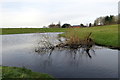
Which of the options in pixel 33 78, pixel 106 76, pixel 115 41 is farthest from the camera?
pixel 115 41

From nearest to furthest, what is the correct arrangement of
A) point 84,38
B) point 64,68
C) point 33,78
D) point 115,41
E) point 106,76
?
point 33,78 < point 106,76 < point 64,68 < point 115,41 < point 84,38

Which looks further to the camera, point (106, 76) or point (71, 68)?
point (71, 68)

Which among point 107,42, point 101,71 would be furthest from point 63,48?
point 101,71

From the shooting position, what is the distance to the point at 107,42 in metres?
27.6

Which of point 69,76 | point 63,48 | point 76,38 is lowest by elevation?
point 69,76

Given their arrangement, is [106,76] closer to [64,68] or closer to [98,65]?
[98,65]

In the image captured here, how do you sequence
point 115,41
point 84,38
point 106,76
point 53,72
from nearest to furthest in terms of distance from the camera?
point 106,76, point 53,72, point 115,41, point 84,38

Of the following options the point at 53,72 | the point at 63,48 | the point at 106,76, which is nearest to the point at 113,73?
the point at 106,76

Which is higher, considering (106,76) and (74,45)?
(74,45)

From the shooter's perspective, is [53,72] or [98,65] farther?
[98,65]

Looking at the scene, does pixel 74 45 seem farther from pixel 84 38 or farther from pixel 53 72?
pixel 53 72

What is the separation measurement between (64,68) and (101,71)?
13.3 feet

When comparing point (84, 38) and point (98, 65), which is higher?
point (84, 38)

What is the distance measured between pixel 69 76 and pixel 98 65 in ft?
16.4
